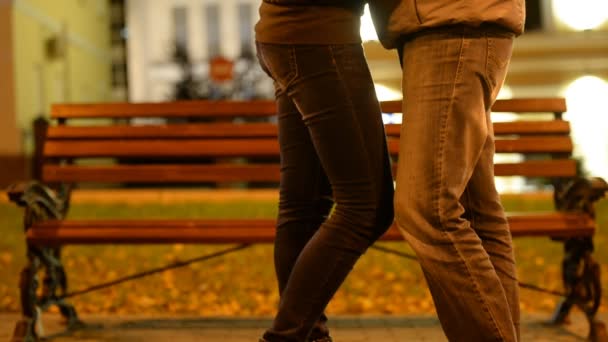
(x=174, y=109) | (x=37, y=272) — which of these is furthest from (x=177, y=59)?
(x=37, y=272)

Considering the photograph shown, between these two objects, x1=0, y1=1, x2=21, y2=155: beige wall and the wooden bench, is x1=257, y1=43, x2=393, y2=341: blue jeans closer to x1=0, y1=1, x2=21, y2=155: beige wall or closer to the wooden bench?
the wooden bench

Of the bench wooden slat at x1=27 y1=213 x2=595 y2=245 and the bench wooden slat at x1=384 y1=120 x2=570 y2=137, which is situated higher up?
the bench wooden slat at x1=384 y1=120 x2=570 y2=137

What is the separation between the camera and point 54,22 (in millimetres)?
25953

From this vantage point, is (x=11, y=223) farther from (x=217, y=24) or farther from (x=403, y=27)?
(x=217, y=24)

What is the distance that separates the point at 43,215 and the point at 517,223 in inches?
83.5

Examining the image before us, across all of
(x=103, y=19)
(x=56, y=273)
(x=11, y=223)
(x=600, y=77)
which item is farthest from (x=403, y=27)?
(x=103, y=19)

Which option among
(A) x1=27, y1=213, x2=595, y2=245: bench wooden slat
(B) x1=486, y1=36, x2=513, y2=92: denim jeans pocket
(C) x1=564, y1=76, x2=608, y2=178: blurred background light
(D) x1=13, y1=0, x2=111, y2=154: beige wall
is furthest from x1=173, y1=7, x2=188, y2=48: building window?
(B) x1=486, y1=36, x2=513, y2=92: denim jeans pocket

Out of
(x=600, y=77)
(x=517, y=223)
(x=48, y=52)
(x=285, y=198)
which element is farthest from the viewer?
(x=48, y=52)

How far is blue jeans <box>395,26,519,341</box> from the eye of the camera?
2.41 m

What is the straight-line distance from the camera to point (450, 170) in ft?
7.92

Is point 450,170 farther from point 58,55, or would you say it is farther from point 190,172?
point 58,55

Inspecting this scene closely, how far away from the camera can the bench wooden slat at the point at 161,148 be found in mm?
4359

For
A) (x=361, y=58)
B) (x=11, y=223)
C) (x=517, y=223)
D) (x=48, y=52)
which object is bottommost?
(x=11, y=223)

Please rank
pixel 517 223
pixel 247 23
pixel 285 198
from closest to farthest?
pixel 285 198 < pixel 517 223 < pixel 247 23
